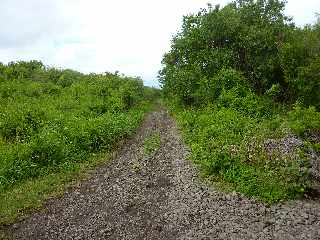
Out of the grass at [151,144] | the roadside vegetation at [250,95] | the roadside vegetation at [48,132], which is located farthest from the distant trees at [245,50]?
the grass at [151,144]

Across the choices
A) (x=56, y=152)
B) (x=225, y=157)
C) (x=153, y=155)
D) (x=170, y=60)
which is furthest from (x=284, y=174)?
(x=170, y=60)

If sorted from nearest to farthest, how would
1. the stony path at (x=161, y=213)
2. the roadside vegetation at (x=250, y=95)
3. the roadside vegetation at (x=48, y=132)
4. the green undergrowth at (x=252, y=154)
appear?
1. the stony path at (x=161, y=213)
2. the green undergrowth at (x=252, y=154)
3. the roadside vegetation at (x=250, y=95)
4. the roadside vegetation at (x=48, y=132)

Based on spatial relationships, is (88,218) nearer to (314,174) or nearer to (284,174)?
(284,174)

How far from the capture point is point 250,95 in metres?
27.2

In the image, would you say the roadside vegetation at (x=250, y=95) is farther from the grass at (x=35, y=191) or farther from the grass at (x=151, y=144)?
the grass at (x=35, y=191)

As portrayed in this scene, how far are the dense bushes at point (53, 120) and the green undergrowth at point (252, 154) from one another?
4.52 metres

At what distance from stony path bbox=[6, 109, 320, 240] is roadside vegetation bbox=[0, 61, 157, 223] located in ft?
4.49

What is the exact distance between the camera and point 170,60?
38.3 m

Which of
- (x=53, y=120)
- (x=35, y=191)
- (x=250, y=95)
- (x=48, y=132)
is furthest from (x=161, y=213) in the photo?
(x=250, y=95)

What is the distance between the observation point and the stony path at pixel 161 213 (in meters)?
11.1

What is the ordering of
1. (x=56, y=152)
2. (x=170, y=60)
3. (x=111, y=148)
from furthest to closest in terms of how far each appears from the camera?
(x=170, y=60)
(x=111, y=148)
(x=56, y=152)

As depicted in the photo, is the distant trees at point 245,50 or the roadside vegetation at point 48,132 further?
the distant trees at point 245,50

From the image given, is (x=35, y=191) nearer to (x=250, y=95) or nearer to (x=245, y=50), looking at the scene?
(x=250, y=95)

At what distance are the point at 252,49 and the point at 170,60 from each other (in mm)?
9090
